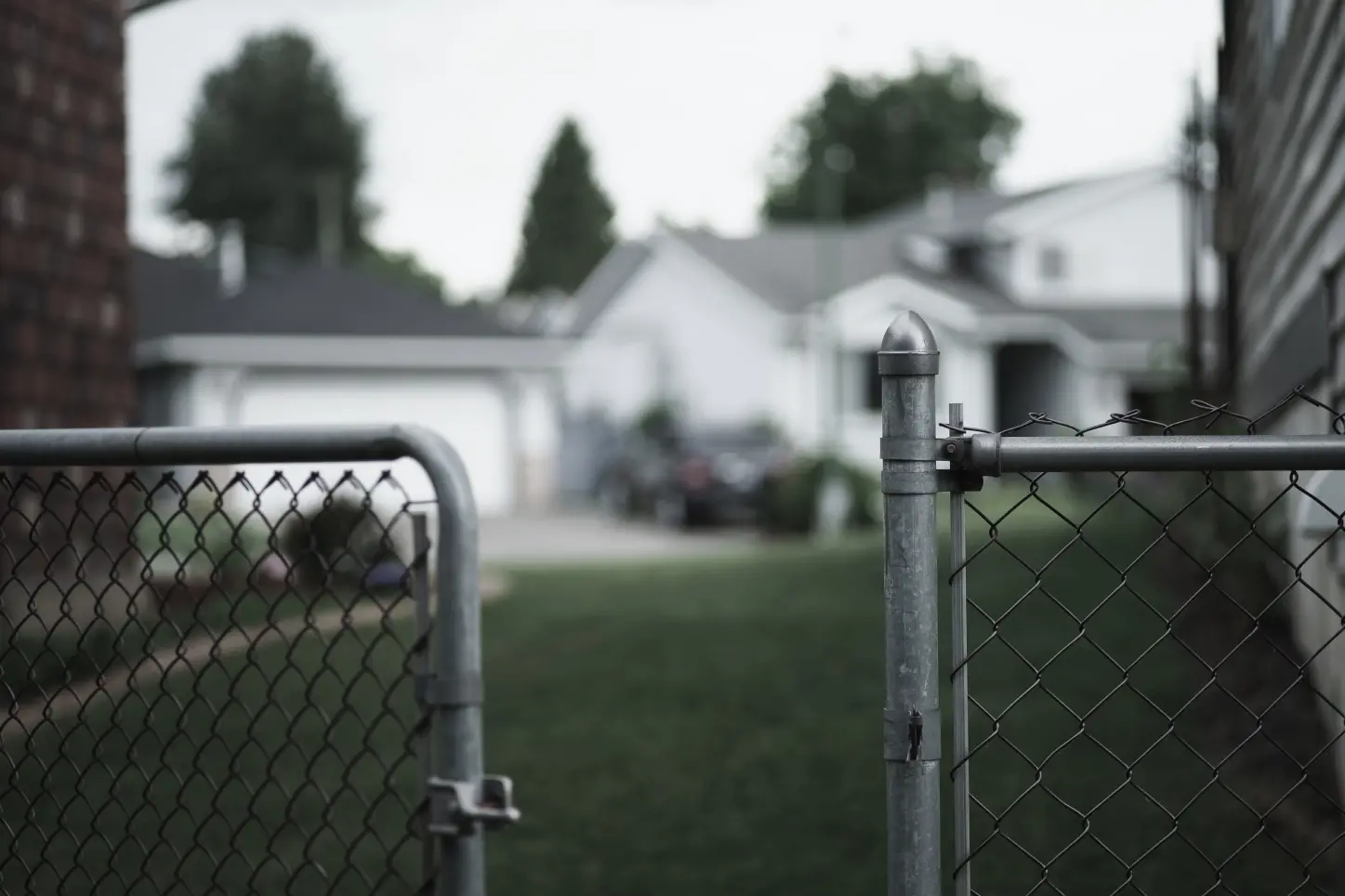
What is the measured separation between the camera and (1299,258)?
588 centimetres

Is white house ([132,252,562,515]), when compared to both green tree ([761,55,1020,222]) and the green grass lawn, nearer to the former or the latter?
the green grass lawn

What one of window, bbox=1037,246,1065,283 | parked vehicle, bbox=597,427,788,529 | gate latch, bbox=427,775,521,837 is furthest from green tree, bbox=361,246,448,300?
gate latch, bbox=427,775,521,837

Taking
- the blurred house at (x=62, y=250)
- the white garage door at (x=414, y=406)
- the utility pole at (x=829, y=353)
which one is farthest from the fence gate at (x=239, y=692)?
the utility pole at (x=829, y=353)

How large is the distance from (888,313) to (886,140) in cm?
3701

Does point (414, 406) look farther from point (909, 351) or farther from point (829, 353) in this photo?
point (909, 351)

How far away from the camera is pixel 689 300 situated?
102ft

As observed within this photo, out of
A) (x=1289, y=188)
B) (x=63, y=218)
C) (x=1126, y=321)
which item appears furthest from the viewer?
(x=1126, y=321)

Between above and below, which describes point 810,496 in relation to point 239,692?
above

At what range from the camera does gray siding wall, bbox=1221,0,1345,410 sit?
4.81 m

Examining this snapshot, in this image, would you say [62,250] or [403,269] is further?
[403,269]

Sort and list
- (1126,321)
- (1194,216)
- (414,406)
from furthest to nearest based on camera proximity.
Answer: (1126,321)
(414,406)
(1194,216)

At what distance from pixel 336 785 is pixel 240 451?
420 centimetres

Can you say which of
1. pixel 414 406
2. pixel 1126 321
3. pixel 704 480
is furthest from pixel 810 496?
pixel 1126 321

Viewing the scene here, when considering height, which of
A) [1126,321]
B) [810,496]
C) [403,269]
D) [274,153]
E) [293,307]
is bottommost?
[810,496]
